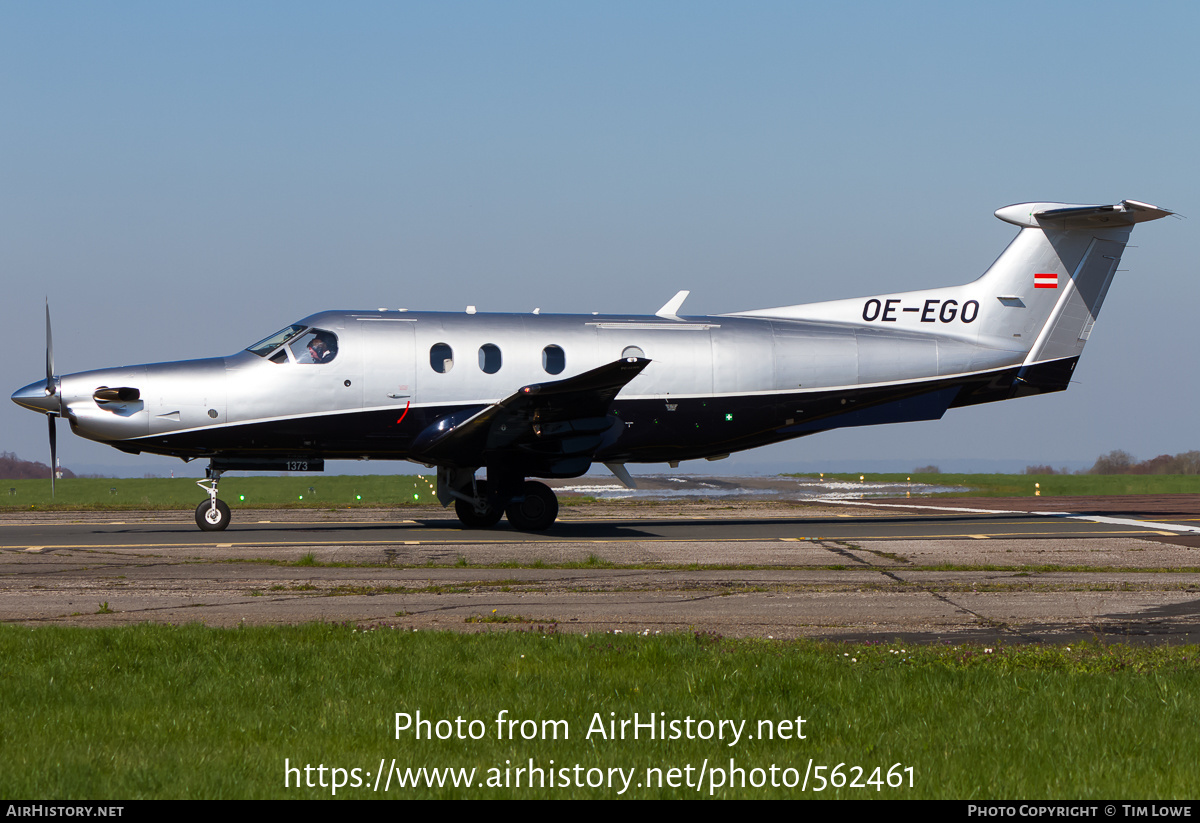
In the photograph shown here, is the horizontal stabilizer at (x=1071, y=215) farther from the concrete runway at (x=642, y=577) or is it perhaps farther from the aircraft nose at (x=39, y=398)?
the aircraft nose at (x=39, y=398)

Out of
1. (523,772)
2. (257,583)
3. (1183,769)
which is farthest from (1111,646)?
(257,583)

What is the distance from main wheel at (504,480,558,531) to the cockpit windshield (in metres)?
5.25

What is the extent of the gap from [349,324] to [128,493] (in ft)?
66.3

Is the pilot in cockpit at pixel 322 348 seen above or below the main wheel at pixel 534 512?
above

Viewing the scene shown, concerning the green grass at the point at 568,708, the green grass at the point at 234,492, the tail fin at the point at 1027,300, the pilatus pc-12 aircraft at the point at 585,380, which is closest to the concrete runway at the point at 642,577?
the green grass at the point at 568,708

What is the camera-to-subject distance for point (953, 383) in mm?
22375

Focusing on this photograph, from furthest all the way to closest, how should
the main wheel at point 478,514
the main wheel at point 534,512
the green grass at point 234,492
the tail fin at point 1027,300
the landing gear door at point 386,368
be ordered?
the green grass at point 234,492 < the tail fin at point 1027,300 < the main wheel at point 478,514 < the main wheel at point 534,512 < the landing gear door at point 386,368

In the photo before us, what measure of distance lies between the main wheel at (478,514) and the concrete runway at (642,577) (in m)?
0.46

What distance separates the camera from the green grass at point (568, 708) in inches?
191

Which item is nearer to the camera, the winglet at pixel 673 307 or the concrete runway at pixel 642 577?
the concrete runway at pixel 642 577

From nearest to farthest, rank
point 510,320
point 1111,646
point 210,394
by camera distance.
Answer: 1. point 1111,646
2. point 210,394
3. point 510,320

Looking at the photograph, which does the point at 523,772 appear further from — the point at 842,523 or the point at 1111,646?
the point at 842,523

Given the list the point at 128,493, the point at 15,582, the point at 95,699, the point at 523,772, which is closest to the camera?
the point at 523,772

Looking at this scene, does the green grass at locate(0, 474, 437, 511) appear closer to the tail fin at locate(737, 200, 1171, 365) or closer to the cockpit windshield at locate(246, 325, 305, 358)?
the cockpit windshield at locate(246, 325, 305, 358)
